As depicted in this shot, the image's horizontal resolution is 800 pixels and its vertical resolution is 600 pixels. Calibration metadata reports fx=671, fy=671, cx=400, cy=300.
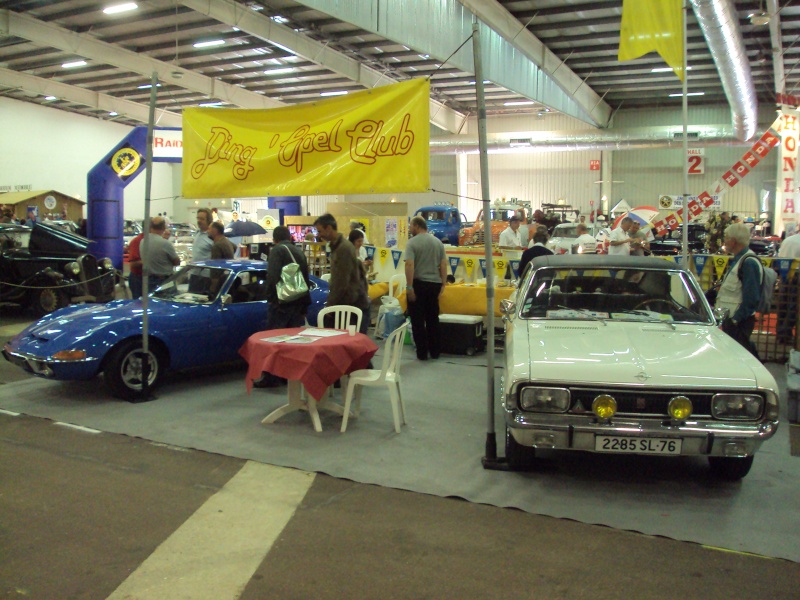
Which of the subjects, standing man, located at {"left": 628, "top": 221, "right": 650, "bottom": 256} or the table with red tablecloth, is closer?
the table with red tablecloth

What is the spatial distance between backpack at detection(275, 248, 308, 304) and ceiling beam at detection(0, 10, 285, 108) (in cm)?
925

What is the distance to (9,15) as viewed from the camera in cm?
1619

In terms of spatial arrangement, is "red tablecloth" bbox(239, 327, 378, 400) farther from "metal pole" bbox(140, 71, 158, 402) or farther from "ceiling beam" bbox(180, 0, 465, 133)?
"ceiling beam" bbox(180, 0, 465, 133)

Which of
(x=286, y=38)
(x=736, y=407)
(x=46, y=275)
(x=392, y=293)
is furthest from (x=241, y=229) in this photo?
(x=736, y=407)

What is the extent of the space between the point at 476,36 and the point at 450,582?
3.65 m

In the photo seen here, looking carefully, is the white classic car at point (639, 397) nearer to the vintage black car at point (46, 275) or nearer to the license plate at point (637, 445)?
the license plate at point (637, 445)

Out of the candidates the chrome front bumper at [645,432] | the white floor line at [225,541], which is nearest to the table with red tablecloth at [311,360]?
the white floor line at [225,541]

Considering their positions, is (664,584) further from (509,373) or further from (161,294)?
(161,294)

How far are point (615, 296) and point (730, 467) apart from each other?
1.63 metres

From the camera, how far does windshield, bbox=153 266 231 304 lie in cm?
730

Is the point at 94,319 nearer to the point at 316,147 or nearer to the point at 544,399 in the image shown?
the point at 316,147

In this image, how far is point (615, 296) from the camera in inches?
222

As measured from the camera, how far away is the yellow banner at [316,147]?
17.7 ft

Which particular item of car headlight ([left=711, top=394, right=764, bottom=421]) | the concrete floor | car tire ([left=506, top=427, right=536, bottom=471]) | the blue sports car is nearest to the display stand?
the blue sports car
